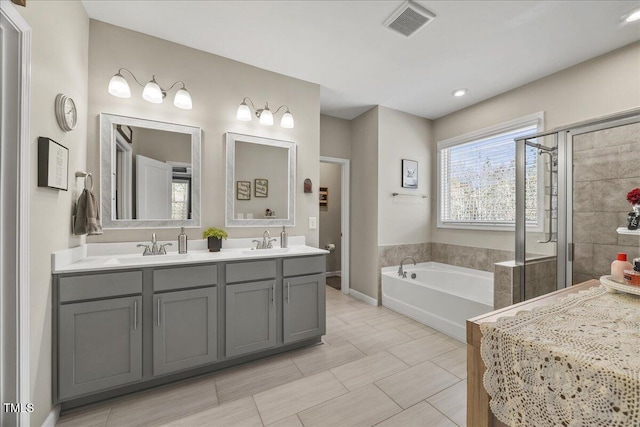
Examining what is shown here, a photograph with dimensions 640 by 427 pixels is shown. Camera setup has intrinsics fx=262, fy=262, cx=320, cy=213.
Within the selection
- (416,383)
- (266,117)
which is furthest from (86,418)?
(266,117)

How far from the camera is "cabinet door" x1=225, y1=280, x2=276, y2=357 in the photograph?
1999mm

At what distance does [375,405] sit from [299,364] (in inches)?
27.3

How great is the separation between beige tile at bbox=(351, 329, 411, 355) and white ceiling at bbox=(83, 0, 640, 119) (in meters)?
2.71

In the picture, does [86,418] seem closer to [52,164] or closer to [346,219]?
[52,164]

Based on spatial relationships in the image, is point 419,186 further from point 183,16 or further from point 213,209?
point 183,16

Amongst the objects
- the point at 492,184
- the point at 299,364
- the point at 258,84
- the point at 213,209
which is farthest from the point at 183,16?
the point at 492,184

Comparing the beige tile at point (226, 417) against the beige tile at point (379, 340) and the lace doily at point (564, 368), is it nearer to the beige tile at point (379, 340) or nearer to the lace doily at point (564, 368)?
the beige tile at point (379, 340)

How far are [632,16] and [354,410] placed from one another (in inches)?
134

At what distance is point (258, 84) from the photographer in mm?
2689

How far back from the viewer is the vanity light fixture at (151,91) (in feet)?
6.52

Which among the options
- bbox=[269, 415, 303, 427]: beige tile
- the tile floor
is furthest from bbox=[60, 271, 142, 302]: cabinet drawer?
bbox=[269, 415, 303, 427]: beige tile

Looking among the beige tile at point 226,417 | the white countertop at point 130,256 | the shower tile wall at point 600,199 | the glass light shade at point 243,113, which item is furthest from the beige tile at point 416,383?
the glass light shade at point 243,113

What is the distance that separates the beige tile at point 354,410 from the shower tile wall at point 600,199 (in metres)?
1.76

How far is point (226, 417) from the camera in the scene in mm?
1563
